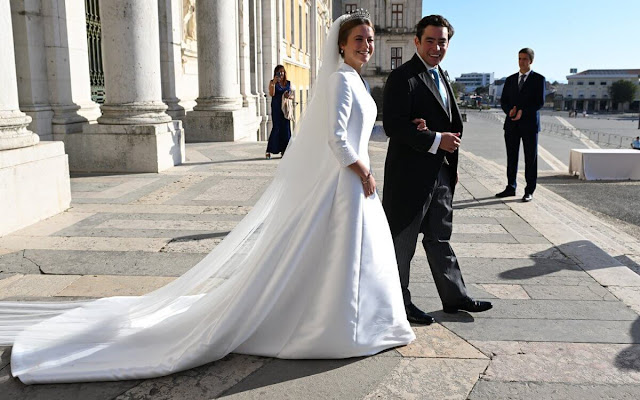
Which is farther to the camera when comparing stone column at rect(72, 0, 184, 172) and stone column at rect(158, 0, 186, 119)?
stone column at rect(158, 0, 186, 119)

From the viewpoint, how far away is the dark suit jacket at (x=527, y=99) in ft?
25.1

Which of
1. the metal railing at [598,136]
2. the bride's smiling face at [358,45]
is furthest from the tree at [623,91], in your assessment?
the bride's smiling face at [358,45]

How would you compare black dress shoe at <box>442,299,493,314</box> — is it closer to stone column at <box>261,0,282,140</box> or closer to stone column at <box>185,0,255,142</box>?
stone column at <box>185,0,255,142</box>

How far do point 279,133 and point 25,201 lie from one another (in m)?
5.79

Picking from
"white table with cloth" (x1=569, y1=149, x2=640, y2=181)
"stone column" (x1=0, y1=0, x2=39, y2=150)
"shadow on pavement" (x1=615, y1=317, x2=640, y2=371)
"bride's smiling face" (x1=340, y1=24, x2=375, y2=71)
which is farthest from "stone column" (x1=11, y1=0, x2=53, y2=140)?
"white table with cloth" (x1=569, y1=149, x2=640, y2=181)

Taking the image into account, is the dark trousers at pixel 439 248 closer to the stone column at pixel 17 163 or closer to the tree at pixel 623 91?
the stone column at pixel 17 163

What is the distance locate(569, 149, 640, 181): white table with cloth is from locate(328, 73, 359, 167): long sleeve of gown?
9.29m

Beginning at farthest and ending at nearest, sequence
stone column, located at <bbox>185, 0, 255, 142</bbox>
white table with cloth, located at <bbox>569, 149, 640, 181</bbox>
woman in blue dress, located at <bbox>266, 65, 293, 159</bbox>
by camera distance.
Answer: stone column, located at <bbox>185, 0, 255, 142</bbox>, white table with cloth, located at <bbox>569, 149, 640, 181</bbox>, woman in blue dress, located at <bbox>266, 65, 293, 159</bbox>

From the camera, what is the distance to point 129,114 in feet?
29.5

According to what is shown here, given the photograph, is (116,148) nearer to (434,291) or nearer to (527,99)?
(527,99)

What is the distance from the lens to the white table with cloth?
Answer: 10992 mm

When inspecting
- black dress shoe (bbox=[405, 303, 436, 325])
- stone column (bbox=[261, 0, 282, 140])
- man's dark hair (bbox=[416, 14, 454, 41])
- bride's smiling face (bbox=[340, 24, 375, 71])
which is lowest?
black dress shoe (bbox=[405, 303, 436, 325])

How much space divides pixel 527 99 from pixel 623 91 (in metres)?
158

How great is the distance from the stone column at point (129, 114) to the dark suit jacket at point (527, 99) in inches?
199
